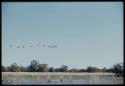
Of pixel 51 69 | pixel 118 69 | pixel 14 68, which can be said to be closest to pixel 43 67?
pixel 51 69

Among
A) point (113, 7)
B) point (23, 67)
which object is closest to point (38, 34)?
point (23, 67)

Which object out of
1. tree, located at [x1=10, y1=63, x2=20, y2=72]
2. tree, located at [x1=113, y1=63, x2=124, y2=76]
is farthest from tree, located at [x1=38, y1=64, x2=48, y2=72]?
tree, located at [x1=113, y1=63, x2=124, y2=76]

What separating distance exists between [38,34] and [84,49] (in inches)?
16.9

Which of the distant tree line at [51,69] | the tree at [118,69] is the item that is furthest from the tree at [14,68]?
the tree at [118,69]

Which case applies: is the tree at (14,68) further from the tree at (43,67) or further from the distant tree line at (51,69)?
the tree at (43,67)

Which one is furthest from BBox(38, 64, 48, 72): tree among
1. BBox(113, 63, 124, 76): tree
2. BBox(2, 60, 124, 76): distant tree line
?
BBox(113, 63, 124, 76): tree

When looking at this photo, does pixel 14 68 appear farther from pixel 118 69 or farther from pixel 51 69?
pixel 118 69

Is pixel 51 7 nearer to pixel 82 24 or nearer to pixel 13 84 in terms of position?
pixel 82 24

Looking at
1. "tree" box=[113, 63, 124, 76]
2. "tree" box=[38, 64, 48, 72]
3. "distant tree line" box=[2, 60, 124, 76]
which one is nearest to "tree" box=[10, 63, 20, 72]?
"distant tree line" box=[2, 60, 124, 76]

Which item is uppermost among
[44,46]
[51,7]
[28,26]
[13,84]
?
[51,7]

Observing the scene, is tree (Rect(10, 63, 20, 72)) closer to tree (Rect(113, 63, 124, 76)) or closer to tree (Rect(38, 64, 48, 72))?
tree (Rect(38, 64, 48, 72))

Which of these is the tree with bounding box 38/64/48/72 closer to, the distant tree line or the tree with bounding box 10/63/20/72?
the distant tree line

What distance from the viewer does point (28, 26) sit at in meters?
2.75

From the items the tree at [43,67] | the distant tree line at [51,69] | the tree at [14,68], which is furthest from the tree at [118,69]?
the tree at [14,68]
